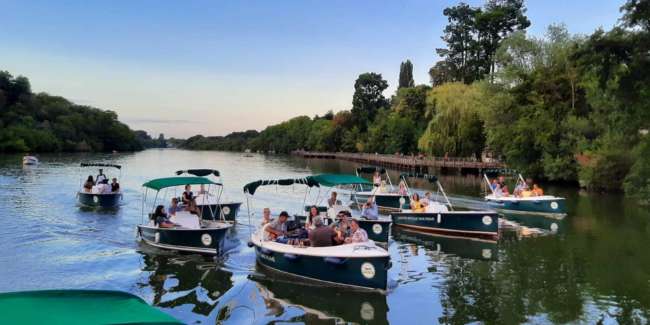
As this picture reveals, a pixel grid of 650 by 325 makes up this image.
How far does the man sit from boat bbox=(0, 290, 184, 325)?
8867mm

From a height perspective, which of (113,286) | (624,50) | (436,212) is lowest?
(113,286)

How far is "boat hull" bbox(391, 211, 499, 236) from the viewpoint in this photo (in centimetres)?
1847

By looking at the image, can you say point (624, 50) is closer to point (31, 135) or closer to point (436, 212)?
point (436, 212)

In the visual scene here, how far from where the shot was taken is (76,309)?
479 centimetres

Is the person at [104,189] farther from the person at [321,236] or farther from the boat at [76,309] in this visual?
the boat at [76,309]

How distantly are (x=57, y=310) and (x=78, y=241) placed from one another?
15.0 metres

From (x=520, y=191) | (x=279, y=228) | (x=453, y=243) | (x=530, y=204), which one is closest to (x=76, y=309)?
(x=279, y=228)

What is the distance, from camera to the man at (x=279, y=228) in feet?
46.4

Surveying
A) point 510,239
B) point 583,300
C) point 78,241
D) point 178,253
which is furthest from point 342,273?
point 78,241

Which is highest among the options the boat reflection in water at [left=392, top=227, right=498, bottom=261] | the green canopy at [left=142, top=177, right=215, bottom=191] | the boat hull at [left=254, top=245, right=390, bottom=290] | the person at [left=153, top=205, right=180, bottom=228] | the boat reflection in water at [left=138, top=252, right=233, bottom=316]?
the green canopy at [left=142, top=177, right=215, bottom=191]

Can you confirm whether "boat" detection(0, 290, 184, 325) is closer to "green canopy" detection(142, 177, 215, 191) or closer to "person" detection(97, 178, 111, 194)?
"green canopy" detection(142, 177, 215, 191)

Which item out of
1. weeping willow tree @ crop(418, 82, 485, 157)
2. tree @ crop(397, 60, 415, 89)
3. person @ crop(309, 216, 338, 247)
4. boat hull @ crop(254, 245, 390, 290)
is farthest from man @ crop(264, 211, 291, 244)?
tree @ crop(397, 60, 415, 89)

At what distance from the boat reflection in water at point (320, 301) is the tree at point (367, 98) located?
104 m

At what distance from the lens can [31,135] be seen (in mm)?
97688
